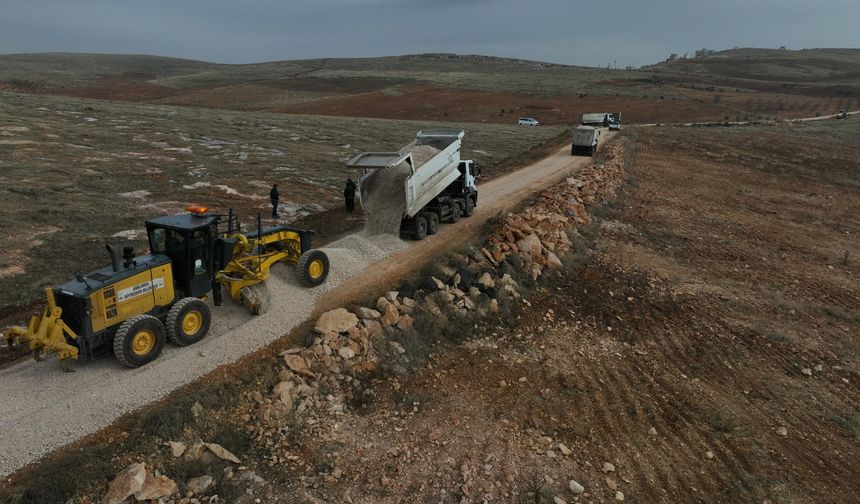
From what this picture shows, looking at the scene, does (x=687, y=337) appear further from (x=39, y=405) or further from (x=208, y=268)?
(x=39, y=405)

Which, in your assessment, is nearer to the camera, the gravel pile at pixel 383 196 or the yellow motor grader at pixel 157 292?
Result: the yellow motor grader at pixel 157 292

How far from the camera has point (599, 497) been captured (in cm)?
734

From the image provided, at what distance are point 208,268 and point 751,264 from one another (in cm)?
1709

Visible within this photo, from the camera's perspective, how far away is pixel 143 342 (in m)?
8.71

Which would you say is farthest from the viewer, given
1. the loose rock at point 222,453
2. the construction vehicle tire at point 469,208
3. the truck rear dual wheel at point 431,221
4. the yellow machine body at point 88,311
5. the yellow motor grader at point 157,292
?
the construction vehicle tire at point 469,208

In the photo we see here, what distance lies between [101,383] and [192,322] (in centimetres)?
177

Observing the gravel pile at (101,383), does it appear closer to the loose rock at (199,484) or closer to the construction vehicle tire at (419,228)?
the loose rock at (199,484)

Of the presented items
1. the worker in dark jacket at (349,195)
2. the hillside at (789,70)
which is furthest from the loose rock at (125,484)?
the hillside at (789,70)

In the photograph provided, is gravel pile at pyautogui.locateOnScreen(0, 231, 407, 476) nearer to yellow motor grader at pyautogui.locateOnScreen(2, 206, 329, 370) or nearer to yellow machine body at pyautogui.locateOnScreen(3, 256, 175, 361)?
yellow motor grader at pyautogui.locateOnScreen(2, 206, 329, 370)

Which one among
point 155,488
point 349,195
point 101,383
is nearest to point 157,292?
point 101,383

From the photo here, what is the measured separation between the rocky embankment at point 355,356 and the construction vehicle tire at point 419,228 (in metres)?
2.02

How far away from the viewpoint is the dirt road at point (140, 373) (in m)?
7.27

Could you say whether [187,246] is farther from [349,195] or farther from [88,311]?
[349,195]

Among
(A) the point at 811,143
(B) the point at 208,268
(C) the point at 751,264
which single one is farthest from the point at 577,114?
(B) the point at 208,268
